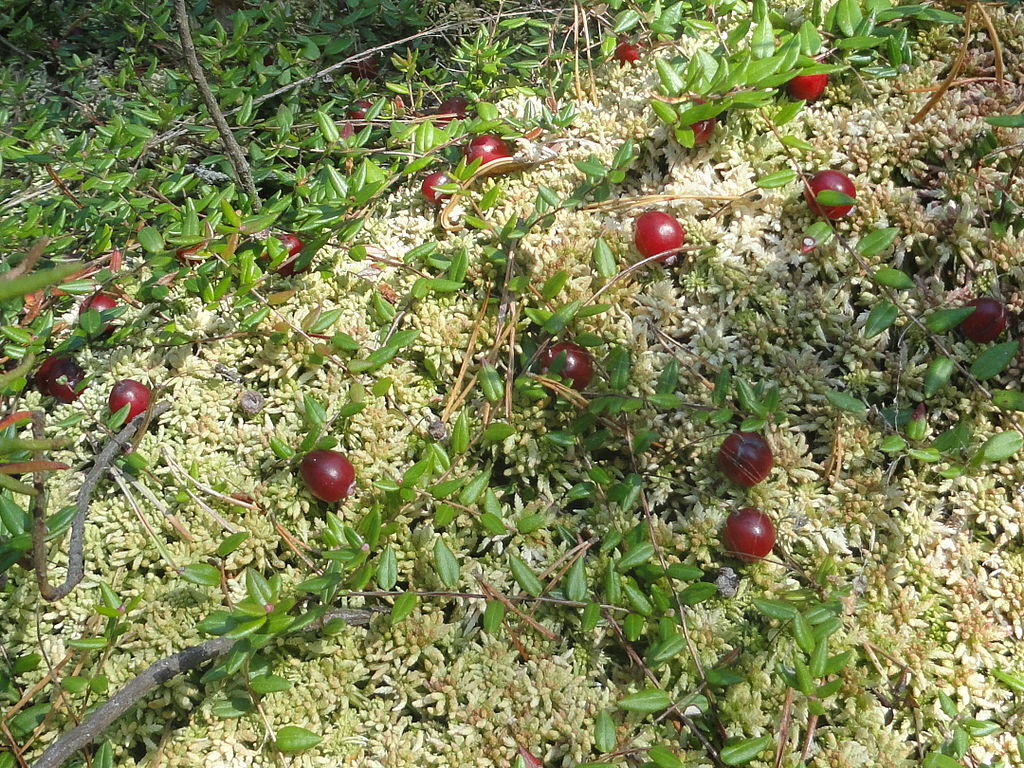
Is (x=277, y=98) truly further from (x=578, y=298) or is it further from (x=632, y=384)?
(x=632, y=384)

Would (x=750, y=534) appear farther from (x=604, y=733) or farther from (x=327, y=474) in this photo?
(x=327, y=474)

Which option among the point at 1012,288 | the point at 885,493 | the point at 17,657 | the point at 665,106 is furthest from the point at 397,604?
the point at 1012,288

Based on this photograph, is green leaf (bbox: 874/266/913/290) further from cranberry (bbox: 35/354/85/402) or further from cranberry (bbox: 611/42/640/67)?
cranberry (bbox: 35/354/85/402)

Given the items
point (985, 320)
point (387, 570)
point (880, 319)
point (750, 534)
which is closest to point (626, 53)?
point (880, 319)

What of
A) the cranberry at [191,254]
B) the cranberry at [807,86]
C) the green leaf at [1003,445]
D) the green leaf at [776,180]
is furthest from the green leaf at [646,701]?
the cranberry at [807,86]

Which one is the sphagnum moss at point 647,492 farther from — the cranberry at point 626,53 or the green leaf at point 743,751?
the cranberry at point 626,53

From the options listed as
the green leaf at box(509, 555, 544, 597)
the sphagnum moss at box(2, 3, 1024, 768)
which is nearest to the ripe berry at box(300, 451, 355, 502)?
the sphagnum moss at box(2, 3, 1024, 768)
